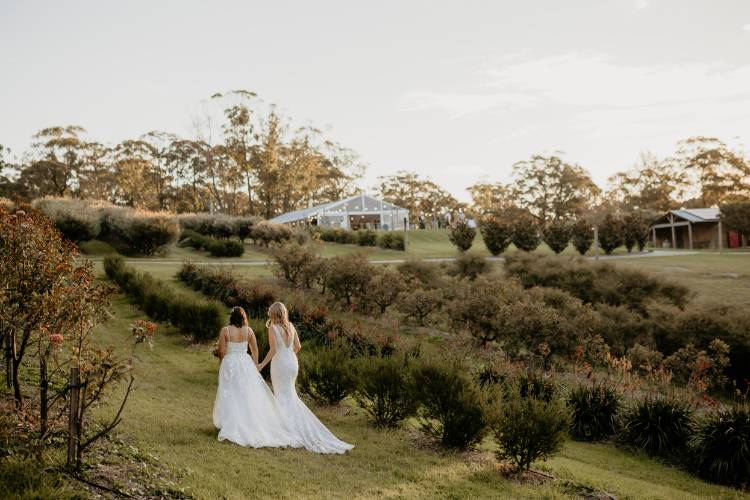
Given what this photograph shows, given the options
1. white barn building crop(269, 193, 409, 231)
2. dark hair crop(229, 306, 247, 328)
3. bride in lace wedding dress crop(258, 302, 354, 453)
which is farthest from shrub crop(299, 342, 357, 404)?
white barn building crop(269, 193, 409, 231)

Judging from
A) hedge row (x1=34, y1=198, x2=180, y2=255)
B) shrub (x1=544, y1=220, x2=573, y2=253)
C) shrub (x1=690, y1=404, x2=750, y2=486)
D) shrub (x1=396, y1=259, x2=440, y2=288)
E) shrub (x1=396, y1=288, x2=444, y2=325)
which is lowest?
shrub (x1=690, y1=404, x2=750, y2=486)

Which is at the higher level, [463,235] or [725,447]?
[463,235]

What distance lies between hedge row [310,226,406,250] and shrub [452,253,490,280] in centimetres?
1633

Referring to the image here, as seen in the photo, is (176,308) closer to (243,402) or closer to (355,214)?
(243,402)

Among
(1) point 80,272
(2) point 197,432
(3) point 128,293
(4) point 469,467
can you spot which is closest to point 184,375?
(2) point 197,432

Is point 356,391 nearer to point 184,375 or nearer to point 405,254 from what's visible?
point 184,375

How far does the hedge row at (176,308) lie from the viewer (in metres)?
14.6

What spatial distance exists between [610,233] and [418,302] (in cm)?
2641

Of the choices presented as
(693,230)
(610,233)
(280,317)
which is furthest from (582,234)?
(280,317)

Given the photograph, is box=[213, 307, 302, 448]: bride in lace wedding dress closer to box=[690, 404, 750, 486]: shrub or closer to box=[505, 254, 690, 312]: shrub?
box=[690, 404, 750, 486]: shrub

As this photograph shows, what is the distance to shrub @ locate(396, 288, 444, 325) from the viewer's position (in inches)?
735

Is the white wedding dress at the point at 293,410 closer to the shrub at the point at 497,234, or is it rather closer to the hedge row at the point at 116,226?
the hedge row at the point at 116,226

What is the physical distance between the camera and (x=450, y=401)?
26.5ft

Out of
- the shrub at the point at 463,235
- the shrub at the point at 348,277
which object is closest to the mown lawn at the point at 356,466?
the shrub at the point at 348,277
